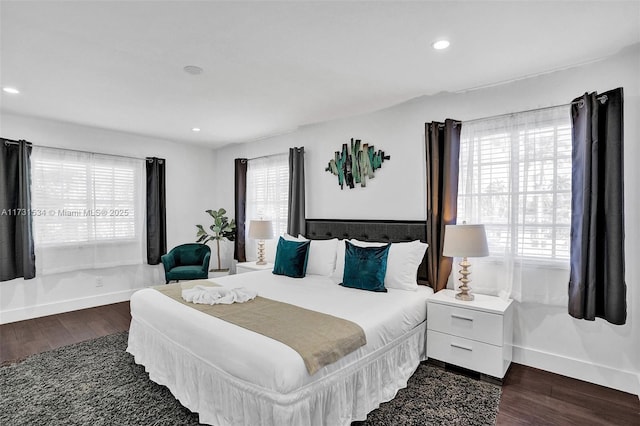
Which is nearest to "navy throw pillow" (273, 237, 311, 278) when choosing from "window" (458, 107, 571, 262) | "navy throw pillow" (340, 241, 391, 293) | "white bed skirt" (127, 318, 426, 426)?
"navy throw pillow" (340, 241, 391, 293)

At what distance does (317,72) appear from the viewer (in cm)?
279

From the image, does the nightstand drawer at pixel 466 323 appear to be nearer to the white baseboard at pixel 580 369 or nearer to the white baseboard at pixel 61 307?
the white baseboard at pixel 580 369

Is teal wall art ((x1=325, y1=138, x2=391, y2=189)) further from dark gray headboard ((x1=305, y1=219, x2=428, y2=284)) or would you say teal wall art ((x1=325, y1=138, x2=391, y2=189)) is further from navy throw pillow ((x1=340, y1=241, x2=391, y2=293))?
navy throw pillow ((x1=340, y1=241, x2=391, y2=293))

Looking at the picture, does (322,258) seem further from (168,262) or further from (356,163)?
(168,262)

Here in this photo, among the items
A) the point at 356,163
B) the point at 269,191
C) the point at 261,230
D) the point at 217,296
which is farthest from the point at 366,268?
the point at 269,191

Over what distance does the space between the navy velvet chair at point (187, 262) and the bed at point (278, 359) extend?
167 centimetres

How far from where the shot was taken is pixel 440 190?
325cm

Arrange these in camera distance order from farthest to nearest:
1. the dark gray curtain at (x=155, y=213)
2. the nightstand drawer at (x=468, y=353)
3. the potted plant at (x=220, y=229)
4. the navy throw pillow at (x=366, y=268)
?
the potted plant at (x=220, y=229) → the dark gray curtain at (x=155, y=213) → the navy throw pillow at (x=366, y=268) → the nightstand drawer at (x=468, y=353)

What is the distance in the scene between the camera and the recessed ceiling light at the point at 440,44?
7.47ft

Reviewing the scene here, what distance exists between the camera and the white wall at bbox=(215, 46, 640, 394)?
2477 mm

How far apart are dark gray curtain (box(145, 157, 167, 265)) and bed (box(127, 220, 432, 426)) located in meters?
2.36

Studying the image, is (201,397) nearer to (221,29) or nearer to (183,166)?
(221,29)

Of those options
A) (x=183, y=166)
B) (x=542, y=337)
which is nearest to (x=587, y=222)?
(x=542, y=337)

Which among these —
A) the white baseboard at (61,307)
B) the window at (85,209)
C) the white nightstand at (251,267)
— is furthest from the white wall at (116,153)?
the white nightstand at (251,267)
